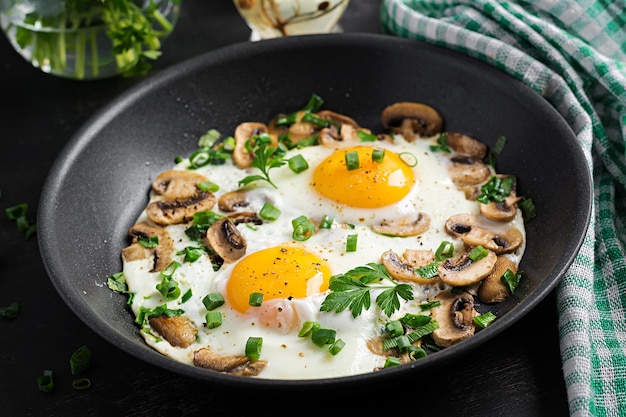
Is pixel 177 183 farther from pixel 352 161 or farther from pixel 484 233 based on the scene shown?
pixel 484 233

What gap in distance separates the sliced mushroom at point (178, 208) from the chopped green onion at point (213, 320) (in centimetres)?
56

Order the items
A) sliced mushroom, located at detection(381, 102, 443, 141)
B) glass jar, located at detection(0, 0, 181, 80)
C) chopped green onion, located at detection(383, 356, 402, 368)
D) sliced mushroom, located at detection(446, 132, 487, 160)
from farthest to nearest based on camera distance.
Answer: glass jar, located at detection(0, 0, 181, 80)
sliced mushroom, located at detection(381, 102, 443, 141)
sliced mushroom, located at detection(446, 132, 487, 160)
chopped green onion, located at detection(383, 356, 402, 368)

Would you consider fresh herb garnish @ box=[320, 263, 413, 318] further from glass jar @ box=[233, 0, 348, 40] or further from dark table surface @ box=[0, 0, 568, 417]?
glass jar @ box=[233, 0, 348, 40]

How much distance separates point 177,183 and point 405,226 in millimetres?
950

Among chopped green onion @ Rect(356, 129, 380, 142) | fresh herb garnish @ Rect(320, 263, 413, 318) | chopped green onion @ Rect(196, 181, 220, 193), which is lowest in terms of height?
chopped green onion @ Rect(196, 181, 220, 193)

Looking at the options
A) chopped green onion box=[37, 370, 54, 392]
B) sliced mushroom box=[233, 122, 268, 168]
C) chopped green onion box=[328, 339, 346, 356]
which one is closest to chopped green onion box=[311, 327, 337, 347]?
chopped green onion box=[328, 339, 346, 356]

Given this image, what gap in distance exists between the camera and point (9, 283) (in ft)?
9.77

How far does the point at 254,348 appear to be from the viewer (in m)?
2.41

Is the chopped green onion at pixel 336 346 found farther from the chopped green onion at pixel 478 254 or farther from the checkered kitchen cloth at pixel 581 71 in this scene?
the checkered kitchen cloth at pixel 581 71

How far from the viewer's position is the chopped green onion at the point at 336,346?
7.80 feet

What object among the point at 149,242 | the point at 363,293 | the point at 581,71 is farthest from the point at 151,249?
the point at 581,71

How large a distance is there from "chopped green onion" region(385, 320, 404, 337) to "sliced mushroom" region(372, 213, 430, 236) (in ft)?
1.56

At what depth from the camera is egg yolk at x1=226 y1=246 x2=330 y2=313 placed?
2.57 meters

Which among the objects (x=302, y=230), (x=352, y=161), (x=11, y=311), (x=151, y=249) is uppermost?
(x=352, y=161)
